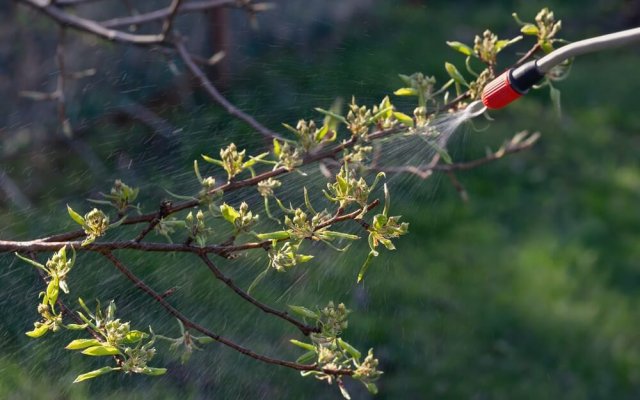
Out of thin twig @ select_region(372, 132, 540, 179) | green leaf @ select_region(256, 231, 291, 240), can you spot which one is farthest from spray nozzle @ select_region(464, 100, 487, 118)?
green leaf @ select_region(256, 231, 291, 240)

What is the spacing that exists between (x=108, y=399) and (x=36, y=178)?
1585mm

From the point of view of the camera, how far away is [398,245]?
3.79 meters

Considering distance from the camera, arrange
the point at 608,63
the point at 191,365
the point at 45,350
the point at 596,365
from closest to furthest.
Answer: the point at 45,350 < the point at 191,365 < the point at 596,365 < the point at 608,63

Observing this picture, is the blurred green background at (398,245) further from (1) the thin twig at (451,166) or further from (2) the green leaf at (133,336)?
(2) the green leaf at (133,336)

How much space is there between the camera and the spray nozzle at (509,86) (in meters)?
1.70

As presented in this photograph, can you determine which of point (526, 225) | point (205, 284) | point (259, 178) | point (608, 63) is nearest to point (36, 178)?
point (205, 284)

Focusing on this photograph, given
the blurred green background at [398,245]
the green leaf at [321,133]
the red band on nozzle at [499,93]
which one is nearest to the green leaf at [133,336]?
the green leaf at [321,133]

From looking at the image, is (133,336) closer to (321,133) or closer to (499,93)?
(321,133)

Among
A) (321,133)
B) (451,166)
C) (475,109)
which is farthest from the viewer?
(451,166)

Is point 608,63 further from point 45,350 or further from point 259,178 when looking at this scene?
point 259,178

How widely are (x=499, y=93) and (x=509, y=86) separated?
0.06ft

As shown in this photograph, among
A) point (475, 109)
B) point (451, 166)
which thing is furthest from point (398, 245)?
point (475, 109)

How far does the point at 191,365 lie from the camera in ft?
9.78

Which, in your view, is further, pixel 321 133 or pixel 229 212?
pixel 321 133
